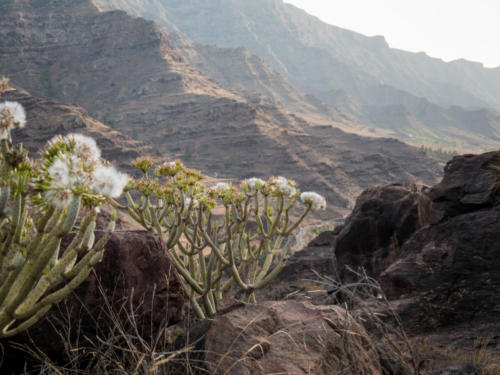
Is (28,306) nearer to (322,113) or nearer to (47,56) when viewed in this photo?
(47,56)

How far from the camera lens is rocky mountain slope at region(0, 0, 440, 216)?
6397 cm

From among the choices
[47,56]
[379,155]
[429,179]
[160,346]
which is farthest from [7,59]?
[160,346]

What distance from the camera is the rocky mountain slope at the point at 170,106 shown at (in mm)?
63969

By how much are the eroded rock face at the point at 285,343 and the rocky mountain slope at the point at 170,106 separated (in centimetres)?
4931

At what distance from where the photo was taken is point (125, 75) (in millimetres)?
93375

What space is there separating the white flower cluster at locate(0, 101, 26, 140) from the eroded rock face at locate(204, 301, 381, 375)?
196 centimetres

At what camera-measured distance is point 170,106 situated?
8106 centimetres

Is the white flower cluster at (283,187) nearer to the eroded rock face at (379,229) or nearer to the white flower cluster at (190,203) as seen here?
the white flower cluster at (190,203)

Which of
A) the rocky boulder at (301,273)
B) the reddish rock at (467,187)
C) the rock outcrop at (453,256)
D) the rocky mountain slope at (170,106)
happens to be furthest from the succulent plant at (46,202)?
the rocky mountain slope at (170,106)

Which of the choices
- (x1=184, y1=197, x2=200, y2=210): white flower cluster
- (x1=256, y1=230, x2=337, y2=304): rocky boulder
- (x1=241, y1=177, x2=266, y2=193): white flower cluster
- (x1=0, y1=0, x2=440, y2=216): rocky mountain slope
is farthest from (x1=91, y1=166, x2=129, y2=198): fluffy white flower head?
(x1=0, y1=0, x2=440, y2=216): rocky mountain slope

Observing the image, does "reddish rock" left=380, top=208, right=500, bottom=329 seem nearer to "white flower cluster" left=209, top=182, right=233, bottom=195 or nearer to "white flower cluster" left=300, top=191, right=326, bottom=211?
"white flower cluster" left=300, top=191, right=326, bottom=211

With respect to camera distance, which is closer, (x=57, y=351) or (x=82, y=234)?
(x=82, y=234)

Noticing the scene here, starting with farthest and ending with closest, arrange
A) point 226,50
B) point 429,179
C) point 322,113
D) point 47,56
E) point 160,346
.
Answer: point 226,50 → point 322,113 → point 47,56 → point 429,179 → point 160,346

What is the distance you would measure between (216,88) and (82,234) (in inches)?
3825
